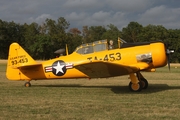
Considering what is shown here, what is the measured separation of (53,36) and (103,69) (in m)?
60.8

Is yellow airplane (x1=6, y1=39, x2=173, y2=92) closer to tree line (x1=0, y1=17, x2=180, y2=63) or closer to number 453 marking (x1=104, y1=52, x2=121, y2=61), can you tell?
number 453 marking (x1=104, y1=52, x2=121, y2=61)

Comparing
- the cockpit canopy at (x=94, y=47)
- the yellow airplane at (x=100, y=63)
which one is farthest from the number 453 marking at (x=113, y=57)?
the cockpit canopy at (x=94, y=47)

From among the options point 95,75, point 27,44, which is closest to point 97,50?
point 95,75

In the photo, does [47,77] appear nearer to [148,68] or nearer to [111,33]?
[148,68]

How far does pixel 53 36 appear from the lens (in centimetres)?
6912

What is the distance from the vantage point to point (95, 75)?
10266mm

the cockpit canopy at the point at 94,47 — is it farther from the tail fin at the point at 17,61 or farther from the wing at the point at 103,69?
the tail fin at the point at 17,61

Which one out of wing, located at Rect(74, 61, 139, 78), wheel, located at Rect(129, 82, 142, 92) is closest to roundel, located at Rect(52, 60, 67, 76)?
wing, located at Rect(74, 61, 139, 78)

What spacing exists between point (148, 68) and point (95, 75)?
2100 mm

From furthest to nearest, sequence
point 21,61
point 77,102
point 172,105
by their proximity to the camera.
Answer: point 21,61 < point 77,102 < point 172,105

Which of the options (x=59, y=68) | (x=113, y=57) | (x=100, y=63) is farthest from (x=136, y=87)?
(x=59, y=68)

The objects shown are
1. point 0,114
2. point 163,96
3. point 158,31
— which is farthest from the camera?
point 158,31

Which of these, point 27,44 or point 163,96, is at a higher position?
point 27,44

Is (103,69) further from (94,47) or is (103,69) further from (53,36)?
(53,36)
